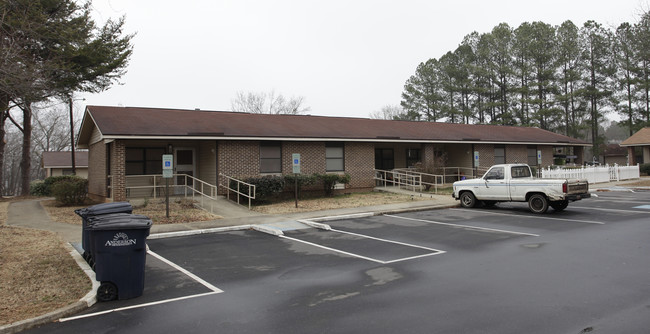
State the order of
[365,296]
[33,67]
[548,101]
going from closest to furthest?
[365,296] < [33,67] < [548,101]

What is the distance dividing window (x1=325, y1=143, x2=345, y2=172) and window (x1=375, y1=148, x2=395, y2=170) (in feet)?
13.9

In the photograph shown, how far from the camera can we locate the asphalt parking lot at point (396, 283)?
181 inches

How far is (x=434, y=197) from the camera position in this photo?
18938 millimetres

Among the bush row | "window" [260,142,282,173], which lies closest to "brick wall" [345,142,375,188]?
the bush row

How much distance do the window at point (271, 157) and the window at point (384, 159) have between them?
751cm

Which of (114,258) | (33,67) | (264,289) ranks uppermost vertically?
(33,67)

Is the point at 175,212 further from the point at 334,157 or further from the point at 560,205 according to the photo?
the point at 560,205

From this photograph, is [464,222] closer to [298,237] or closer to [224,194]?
[298,237]

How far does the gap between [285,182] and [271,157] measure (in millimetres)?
1772

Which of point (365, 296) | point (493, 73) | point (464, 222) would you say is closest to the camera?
point (365, 296)

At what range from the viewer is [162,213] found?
560 inches

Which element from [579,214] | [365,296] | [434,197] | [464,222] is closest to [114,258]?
[365,296]

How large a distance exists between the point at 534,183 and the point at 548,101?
1409 inches

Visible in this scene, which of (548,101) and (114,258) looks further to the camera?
(548,101)
